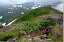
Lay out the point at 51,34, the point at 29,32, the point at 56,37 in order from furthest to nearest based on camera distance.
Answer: the point at 29,32 < the point at 51,34 < the point at 56,37

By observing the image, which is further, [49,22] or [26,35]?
[49,22]

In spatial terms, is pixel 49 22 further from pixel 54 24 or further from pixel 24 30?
pixel 24 30

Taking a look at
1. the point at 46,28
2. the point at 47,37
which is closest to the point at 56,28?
the point at 46,28

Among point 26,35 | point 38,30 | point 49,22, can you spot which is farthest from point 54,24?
point 26,35

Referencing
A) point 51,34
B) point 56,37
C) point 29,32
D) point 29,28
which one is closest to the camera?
point 56,37

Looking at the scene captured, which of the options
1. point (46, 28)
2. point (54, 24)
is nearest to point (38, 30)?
point (46, 28)

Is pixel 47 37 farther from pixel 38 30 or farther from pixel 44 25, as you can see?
pixel 44 25

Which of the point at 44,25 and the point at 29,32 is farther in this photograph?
the point at 44,25

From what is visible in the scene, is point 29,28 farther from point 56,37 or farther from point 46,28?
point 56,37

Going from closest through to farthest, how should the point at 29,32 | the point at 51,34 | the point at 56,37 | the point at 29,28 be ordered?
the point at 56,37 < the point at 51,34 < the point at 29,32 < the point at 29,28
